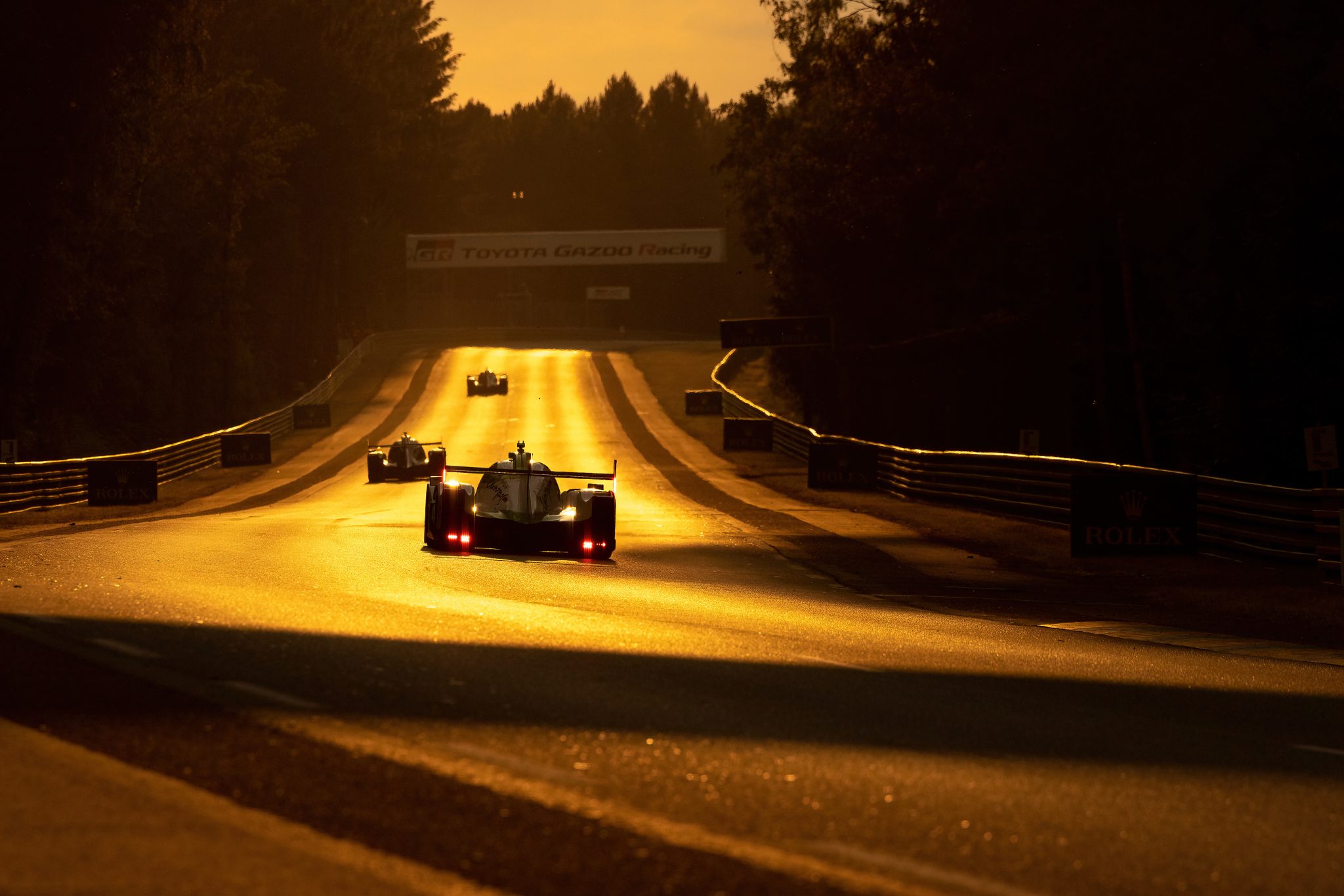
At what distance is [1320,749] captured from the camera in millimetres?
7613

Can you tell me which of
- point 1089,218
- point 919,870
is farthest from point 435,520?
point 1089,218

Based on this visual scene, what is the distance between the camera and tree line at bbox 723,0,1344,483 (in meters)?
33.8

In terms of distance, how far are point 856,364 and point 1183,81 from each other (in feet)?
105

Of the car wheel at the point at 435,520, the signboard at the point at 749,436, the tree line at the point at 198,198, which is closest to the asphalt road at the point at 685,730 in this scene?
the car wheel at the point at 435,520

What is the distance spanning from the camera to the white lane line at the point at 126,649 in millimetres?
Answer: 8672

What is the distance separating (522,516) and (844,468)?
1983 centimetres

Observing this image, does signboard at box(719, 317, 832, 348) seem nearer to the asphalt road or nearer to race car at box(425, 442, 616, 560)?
race car at box(425, 442, 616, 560)

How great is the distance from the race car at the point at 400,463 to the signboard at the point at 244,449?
798cm

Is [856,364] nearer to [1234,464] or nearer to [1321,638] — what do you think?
[1234,464]

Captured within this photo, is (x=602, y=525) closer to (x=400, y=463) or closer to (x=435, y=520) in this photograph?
(x=435, y=520)

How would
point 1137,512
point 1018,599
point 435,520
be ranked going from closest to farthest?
point 1018,599 → point 435,520 → point 1137,512

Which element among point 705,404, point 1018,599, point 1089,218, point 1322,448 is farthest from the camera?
point 705,404

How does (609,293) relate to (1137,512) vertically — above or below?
above

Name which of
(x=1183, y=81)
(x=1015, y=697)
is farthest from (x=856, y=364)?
(x=1015, y=697)
